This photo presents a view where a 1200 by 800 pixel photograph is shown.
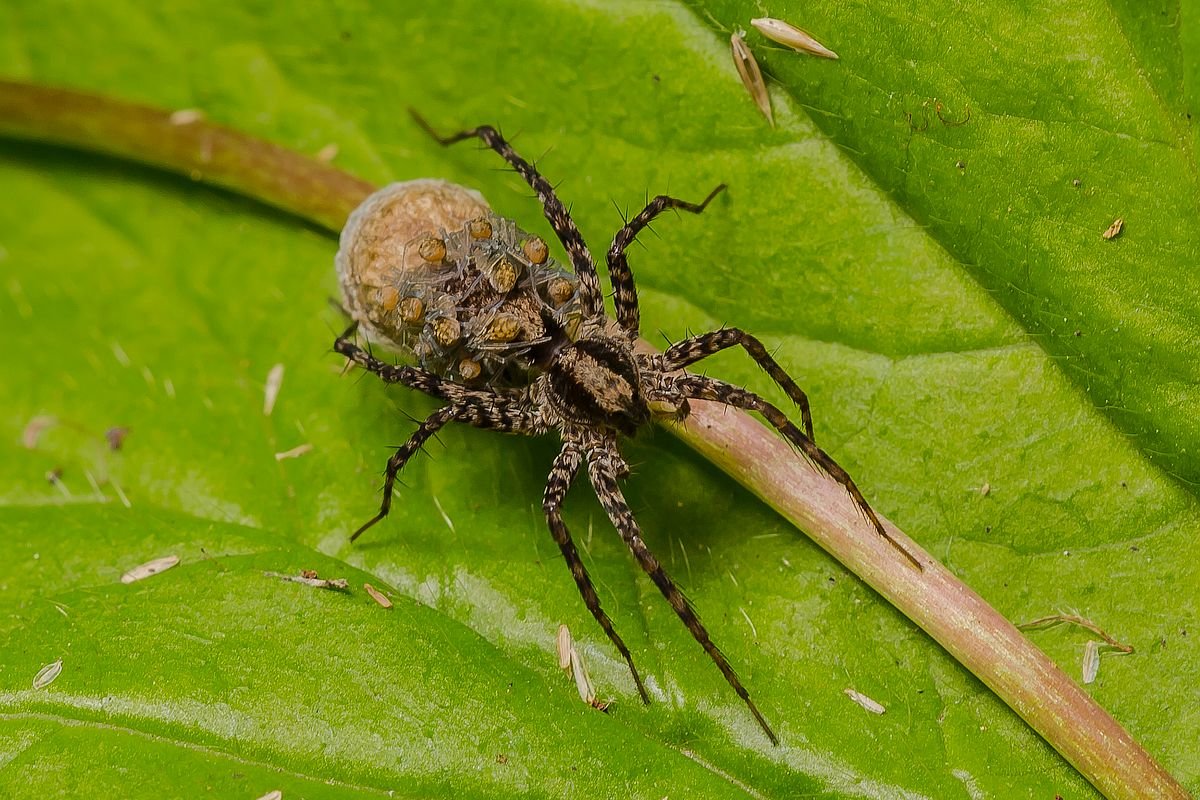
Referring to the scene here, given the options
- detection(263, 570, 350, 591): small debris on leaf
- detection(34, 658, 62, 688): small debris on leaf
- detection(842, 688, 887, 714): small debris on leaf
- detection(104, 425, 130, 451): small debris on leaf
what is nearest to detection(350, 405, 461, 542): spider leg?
detection(263, 570, 350, 591): small debris on leaf

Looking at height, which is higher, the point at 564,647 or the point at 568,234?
the point at 568,234

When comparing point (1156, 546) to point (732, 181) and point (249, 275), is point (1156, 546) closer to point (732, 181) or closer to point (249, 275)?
point (732, 181)

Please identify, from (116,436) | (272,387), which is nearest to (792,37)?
(272,387)

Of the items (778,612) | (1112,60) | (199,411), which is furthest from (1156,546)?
(199,411)

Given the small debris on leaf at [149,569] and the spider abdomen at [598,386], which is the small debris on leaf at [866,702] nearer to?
the spider abdomen at [598,386]

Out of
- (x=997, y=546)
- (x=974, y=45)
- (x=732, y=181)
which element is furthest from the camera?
(x=732, y=181)

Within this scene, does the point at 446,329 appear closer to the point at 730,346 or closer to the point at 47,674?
the point at 730,346

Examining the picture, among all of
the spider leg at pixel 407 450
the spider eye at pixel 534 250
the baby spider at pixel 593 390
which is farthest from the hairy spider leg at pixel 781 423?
the spider leg at pixel 407 450
